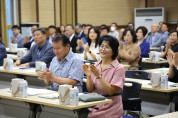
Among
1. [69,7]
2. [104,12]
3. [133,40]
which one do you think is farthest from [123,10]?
[133,40]

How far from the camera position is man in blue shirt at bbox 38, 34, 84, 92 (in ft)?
13.3

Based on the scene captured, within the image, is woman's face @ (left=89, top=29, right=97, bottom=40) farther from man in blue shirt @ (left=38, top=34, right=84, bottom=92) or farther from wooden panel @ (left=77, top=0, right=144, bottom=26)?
wooden panel @ (left=77, top=0, right=144, bottom=26)

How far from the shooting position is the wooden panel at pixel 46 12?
43.8 feet

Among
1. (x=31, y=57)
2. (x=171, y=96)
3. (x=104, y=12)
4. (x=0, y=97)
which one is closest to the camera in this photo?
(x=0, y=97)

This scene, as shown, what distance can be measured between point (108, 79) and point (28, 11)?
987cm

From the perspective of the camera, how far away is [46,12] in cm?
A: 1350

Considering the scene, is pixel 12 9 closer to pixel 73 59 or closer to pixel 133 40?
pixel 133 40

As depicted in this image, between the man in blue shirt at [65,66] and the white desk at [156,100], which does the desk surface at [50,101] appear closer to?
the man in blue shirt at [65,66]

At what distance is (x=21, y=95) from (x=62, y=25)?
991 cm

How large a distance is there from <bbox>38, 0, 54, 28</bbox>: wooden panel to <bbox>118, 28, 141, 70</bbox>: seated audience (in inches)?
278

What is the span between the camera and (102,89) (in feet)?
12.0

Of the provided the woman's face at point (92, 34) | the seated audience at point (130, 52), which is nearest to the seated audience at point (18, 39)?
the woman's face at point (92, 34)

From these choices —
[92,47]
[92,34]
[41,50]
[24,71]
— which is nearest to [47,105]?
[24,71]

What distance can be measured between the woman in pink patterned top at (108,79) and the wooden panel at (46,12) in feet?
32.5
